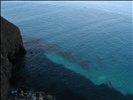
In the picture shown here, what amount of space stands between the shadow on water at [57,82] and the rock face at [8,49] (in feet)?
13.4

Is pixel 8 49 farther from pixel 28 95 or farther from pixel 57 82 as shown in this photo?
pixel 57 82

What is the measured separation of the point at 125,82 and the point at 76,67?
70.6 ft

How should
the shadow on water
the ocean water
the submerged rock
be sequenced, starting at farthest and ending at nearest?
1. the ocean water
2. the shadow on water
3. the submerged rock

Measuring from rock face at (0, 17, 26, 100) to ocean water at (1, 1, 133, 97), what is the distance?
6.24 meters

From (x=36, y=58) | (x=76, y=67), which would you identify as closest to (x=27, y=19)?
(x=36, y=58)

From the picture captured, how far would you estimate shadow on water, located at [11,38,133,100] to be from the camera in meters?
68.3

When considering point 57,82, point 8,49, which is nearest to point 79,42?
point 57,82

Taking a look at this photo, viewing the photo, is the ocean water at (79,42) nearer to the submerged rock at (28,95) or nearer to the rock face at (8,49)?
the rock face at (8,49)

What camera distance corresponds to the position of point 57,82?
2911 inches

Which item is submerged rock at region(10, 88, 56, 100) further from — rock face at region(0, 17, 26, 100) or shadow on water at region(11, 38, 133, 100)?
rock face at region(0, 17, 26, 100)

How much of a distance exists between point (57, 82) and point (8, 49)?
24114 mm

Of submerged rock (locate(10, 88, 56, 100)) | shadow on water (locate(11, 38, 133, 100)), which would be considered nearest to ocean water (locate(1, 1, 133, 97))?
shadow on water (locate(11, 38, 133, 100))

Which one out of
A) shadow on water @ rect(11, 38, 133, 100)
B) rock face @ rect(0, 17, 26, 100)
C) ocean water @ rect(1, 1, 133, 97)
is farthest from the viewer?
ocean water @ rect(1, 1, 133, 97)

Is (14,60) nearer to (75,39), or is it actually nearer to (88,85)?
(88,85)
